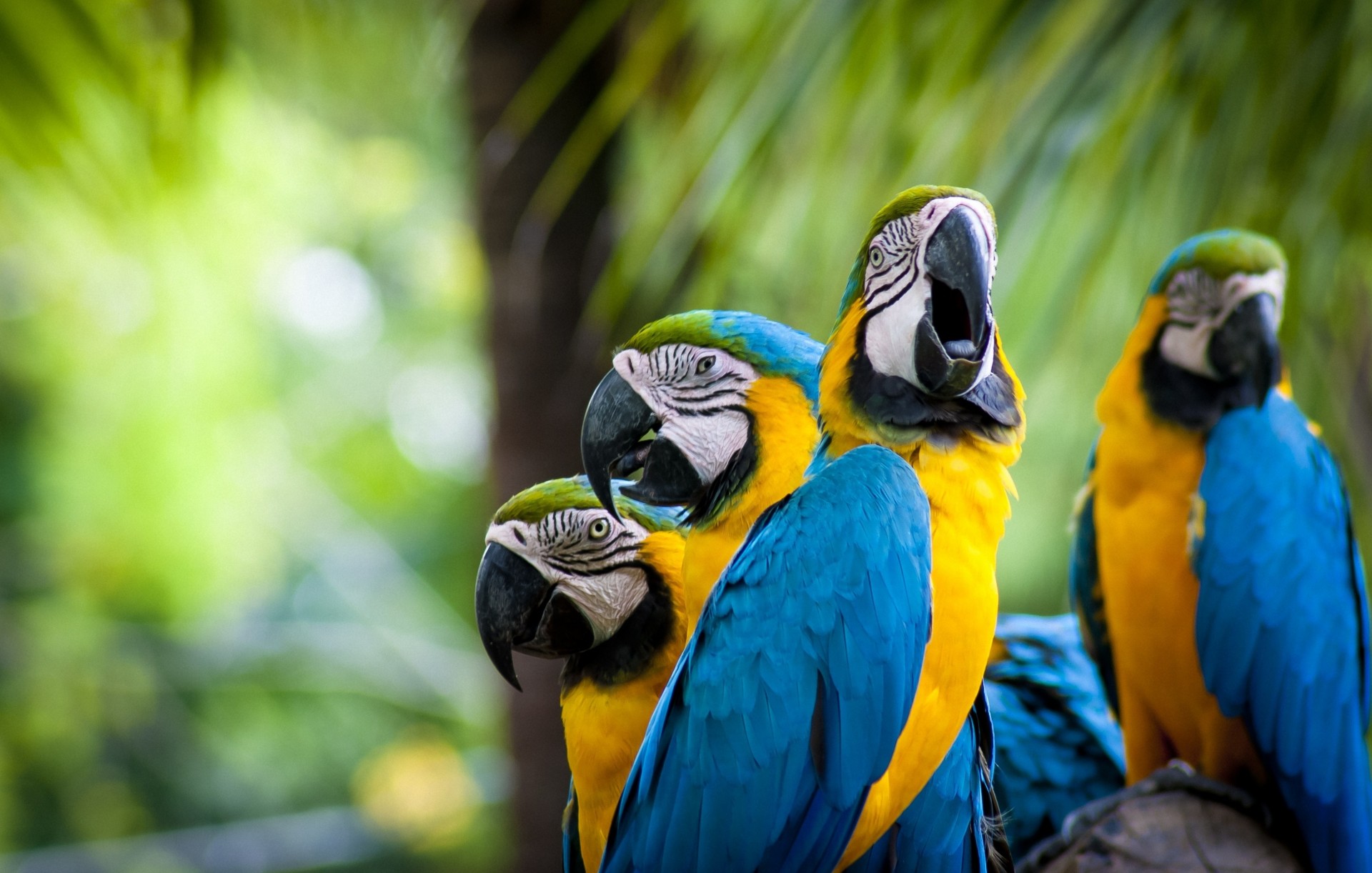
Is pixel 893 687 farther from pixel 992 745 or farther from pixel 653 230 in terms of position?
pixel 653 230

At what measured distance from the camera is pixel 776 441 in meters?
0.99

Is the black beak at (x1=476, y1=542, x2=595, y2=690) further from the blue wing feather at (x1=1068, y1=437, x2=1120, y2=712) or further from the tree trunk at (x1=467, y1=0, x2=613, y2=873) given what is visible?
the tree trunk at (x1=467, y1=0, x2=613, y2=873)

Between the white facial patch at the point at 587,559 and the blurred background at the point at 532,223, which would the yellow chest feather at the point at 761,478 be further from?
the blurred background at the point at 532,223

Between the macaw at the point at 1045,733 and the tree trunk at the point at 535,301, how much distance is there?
3.57ft

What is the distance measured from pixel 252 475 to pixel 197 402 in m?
1.72

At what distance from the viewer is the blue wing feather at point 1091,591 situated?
58.9 inches

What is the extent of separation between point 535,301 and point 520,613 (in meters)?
1.45

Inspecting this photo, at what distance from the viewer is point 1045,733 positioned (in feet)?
4.88

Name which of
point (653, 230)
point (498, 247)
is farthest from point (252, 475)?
point (653, 230)

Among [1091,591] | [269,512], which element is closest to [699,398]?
[1091,591]

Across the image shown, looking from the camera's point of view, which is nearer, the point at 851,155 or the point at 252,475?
the point at 851,155

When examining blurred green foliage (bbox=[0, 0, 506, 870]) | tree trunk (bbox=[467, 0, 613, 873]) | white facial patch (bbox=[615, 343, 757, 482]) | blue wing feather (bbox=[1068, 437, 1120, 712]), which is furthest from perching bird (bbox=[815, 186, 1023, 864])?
blurred green foliage (bbox=[0, 0, 506, 870])

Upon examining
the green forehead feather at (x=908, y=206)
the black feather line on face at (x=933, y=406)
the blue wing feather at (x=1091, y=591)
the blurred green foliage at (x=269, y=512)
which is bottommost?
the blurred green foliage at (x=269, y=512)

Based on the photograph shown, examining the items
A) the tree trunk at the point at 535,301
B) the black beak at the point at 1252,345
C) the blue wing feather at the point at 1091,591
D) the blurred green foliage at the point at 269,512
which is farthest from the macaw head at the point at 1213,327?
the blurred green foliage at the point at 269,512
